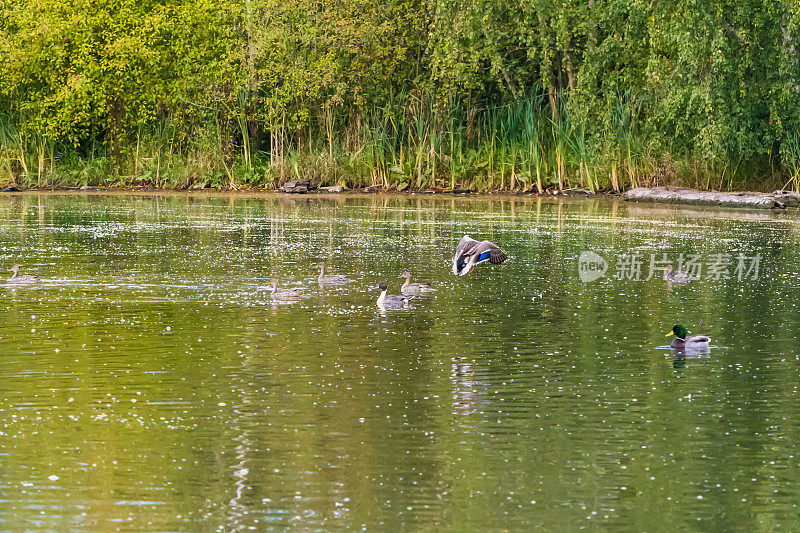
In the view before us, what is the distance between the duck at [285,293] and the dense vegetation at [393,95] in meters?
19.5

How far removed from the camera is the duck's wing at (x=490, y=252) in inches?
695

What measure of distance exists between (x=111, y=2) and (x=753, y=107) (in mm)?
23874

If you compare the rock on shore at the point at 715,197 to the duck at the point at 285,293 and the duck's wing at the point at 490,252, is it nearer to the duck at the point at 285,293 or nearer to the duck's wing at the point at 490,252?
the duck's wing at the point at 490,252

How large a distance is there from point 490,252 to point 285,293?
2877 millimetres

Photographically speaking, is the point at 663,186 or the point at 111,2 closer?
the point at 663,186

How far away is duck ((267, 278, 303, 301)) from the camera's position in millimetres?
17891

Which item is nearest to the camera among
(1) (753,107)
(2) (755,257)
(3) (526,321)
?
(3) (526,321)

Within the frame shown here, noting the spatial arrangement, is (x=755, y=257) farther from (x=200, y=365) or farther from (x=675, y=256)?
(x=200, y=365)

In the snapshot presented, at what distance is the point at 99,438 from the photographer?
9.79 metres

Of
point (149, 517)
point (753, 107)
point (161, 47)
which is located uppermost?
point (161, 47)

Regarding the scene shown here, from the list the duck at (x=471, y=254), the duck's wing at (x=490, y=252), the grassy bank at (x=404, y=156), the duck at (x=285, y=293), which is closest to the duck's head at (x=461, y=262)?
the duck at (x=471, y=254)

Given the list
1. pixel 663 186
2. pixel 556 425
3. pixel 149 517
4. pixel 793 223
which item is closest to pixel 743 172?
pixel 663 186

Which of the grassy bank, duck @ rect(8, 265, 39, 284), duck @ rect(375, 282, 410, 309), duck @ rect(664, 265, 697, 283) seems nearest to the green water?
duck @ rect(375, 282, 410, 309)

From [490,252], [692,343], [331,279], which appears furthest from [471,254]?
[692,343]
